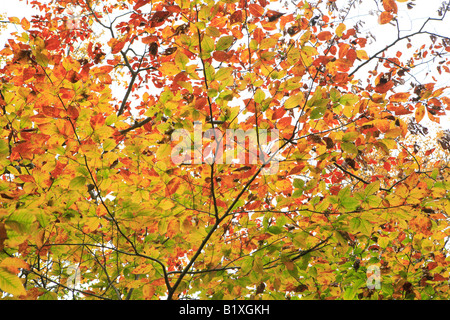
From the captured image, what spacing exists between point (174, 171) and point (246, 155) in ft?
1.79

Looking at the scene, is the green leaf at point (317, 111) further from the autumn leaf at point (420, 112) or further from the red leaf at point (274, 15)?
the autumn leaf at point (420, 112)

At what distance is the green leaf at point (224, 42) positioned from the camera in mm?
1723

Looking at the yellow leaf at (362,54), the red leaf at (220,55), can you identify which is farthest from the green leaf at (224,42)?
the yellow leaf at (362,54)

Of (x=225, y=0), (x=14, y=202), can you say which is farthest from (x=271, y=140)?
(x=14, y=202)

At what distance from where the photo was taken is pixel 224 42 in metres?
1.73

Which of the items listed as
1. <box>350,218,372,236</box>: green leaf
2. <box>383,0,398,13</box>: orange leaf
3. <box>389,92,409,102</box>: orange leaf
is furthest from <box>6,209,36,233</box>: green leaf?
<box>383,0,398,13</box>: orange leaf

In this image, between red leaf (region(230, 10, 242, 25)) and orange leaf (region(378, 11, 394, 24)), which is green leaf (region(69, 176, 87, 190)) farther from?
orange leaf (region(378, 11, 394, 24))

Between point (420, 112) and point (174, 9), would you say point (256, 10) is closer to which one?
point (174, 9)

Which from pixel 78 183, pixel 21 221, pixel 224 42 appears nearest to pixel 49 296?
pixel 78 183

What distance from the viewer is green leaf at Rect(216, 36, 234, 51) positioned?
1.72m

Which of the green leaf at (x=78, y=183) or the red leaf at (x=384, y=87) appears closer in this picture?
the green leaf at (x=78, y=183)

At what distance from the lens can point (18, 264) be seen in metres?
1.27

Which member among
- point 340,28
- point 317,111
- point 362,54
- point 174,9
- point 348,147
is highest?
point 340,28
